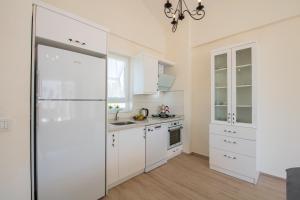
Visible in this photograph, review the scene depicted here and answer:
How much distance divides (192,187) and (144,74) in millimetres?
2147

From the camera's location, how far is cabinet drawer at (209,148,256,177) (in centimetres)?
234

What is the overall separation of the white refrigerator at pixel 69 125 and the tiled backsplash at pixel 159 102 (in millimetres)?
1490

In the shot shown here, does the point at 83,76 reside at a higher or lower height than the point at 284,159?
higher

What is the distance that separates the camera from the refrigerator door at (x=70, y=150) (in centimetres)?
143

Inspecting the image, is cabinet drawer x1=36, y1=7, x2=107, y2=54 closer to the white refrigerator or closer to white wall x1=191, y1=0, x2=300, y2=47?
the white refrigerator

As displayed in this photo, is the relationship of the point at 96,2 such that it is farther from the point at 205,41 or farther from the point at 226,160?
the point at 226,160

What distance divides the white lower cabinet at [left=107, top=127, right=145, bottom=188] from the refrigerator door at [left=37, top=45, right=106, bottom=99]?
0.71m

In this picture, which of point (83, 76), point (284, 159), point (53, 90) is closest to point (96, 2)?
point (83, 76)

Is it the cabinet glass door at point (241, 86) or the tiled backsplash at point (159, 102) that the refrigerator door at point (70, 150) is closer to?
the tiled backsplash at point (159, 102)

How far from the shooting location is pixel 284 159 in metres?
2.37

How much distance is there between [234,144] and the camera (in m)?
2.51

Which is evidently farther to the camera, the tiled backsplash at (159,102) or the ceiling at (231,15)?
the tiled backsplash at (159,102)

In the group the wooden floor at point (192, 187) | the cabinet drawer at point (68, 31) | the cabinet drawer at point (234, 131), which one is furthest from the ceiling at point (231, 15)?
the wooden floor at point (192, 187)

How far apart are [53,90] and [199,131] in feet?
9.86
